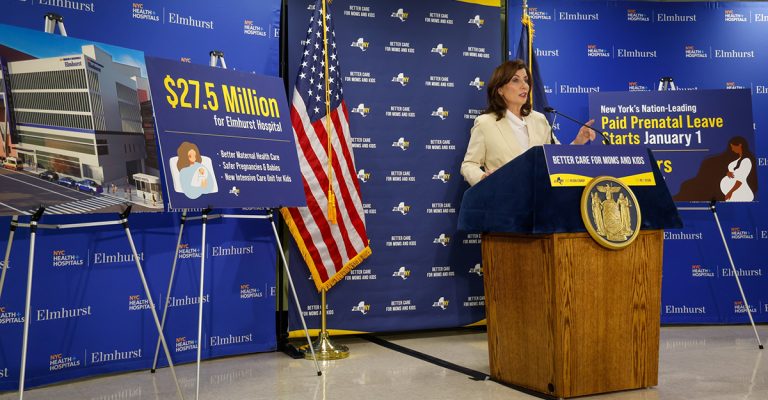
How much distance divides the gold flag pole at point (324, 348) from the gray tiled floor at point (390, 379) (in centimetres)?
8

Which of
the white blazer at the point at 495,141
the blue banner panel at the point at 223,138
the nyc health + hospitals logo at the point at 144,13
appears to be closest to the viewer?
the blue banner panel at the point at 223,138

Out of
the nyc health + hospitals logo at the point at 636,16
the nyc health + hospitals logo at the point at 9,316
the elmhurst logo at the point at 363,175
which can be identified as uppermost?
the nyc health + hospitals logo at the point at 636,16

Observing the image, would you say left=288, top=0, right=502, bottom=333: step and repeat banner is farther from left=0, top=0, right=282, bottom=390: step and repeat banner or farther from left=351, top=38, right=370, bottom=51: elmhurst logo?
left=0, top=0, right=282, bottom=390: step and repeat banner

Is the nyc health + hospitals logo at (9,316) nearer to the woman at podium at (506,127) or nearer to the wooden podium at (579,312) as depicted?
the wooden podium at (579,312)

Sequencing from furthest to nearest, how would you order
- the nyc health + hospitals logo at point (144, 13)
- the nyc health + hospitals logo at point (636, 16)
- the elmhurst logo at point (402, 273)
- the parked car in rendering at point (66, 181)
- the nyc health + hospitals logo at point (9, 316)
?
the nyc health + hospitals logo at point (636, 16), the elmhurst logo at point (402, 273), the nyc health + hospitals logo at point (144, 13), the nyc health + hospitals logo at point (9, 316), the parked car in rendering at point (66, 181)

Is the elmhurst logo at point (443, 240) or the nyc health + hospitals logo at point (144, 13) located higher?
the nyc health + hospitals logo at point (144, 13)

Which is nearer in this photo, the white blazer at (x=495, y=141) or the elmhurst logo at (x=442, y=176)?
the white blazer at (x=495, y=141)

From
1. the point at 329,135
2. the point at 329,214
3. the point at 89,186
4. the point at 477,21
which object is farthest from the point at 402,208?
the point at 89,186

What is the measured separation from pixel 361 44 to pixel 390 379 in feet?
7.66

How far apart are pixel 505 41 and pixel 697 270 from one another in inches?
90.7

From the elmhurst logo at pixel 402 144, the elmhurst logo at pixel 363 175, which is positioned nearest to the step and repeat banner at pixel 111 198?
the elmhurst logo at pixel 363 175

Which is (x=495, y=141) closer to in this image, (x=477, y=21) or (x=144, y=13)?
(x=477, y=21)

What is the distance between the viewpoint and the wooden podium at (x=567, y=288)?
9.50 feet

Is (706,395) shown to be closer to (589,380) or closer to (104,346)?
(589,380)
